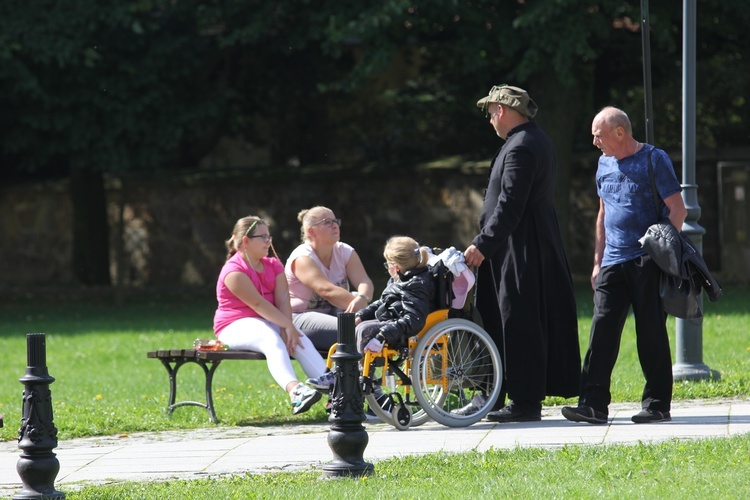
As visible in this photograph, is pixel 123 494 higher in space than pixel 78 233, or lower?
lower

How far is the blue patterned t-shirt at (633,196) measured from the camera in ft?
24.0

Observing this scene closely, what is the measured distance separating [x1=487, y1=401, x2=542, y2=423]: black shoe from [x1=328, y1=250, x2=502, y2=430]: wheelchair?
91mm

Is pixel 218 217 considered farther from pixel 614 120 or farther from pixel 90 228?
pixel 614 120

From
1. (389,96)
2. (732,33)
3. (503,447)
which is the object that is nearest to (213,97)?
(389,96)

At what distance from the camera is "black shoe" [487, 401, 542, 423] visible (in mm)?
7734

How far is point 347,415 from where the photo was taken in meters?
5.91

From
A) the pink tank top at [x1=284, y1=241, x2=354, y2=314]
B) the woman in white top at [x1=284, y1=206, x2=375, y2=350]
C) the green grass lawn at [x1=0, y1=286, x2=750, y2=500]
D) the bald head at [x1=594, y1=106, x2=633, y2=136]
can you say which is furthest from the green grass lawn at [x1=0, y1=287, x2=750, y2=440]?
the bald head at [x1=594, y1=106, x2=633, y2=136]

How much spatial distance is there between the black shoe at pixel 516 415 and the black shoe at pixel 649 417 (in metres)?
0.60

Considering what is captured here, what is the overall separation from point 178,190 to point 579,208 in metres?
7.14

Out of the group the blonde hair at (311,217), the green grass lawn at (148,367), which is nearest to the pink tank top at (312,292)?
the blonde hair at (311,217)

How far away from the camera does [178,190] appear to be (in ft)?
74.0

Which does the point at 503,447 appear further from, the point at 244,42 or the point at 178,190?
the point at 178,190

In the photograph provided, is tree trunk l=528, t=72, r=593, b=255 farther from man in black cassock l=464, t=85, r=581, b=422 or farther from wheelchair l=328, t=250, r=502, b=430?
wheelchair l=328, t=250, r=502, b=430

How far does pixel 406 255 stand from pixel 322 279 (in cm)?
110
